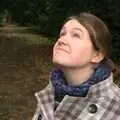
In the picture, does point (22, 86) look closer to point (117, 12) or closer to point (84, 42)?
point (117, 12)

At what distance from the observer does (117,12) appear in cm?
1944

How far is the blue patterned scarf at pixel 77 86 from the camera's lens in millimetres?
2766

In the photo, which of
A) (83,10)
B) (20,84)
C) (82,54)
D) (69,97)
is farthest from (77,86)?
(83,10)

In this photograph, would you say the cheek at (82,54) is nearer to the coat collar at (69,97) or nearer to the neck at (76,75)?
the neck at (76,75)

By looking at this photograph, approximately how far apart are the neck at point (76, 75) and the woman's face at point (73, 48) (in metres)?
0.04

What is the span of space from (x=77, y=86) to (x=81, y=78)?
103 mm

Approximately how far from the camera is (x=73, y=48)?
2879 mm

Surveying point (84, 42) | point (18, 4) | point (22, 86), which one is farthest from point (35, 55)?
point (84, 42)

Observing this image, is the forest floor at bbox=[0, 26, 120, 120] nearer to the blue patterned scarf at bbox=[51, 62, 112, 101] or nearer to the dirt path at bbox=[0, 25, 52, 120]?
the dirt path at bbox=[0, 25, 52, 120]

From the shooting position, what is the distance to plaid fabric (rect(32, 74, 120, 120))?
2.69m

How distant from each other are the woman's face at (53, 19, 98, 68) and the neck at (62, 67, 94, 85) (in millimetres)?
35

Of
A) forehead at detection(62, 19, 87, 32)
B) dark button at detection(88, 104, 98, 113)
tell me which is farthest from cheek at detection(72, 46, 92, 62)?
dark button at detection(88, 104, 98, 113)

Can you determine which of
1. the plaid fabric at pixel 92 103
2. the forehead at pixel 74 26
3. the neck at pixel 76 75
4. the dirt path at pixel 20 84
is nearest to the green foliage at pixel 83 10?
A: the dirt path at pixel 20 84

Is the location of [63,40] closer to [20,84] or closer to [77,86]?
[77,86]
